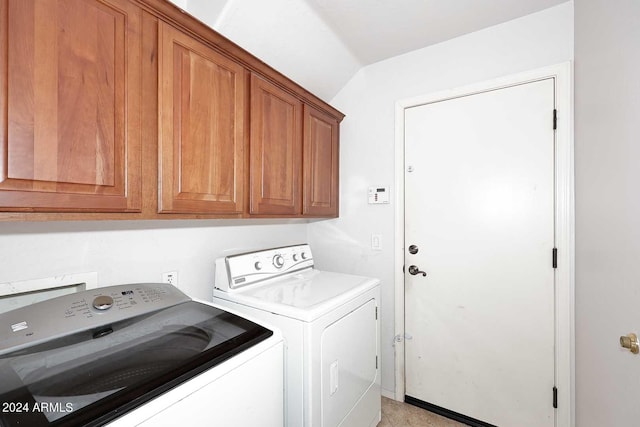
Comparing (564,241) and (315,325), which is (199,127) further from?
(564,241)

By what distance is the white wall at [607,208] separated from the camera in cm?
92

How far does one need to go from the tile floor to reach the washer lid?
97 cm

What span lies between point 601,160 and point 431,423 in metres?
1.83

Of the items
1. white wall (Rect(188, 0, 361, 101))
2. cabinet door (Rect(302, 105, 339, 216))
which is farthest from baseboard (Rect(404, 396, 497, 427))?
white wall (Rect(188, 0, 361, 101))

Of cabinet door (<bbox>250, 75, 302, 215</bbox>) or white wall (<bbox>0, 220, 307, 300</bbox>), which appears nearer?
white wall (<bbox>0, 220, 307, 300</bbox>)

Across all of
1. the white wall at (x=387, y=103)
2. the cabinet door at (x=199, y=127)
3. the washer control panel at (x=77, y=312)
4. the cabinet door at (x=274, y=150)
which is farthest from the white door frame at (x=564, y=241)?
the washer control panel at (x=77, y=312)

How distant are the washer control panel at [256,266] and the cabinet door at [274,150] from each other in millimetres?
307

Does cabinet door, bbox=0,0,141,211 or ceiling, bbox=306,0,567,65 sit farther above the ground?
ceiling, bbox=306,0,567,65

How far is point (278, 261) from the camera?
181 cm

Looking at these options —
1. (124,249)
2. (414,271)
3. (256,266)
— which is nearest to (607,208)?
(414,271)

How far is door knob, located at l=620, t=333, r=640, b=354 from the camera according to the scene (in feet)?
2.76

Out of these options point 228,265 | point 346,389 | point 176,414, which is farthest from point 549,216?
point 176,414

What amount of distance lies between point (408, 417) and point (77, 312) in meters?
2.04

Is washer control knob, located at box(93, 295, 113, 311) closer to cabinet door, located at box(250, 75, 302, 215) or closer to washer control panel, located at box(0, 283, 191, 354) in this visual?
washer control panel, located at box(0, 283, 191, 354)
